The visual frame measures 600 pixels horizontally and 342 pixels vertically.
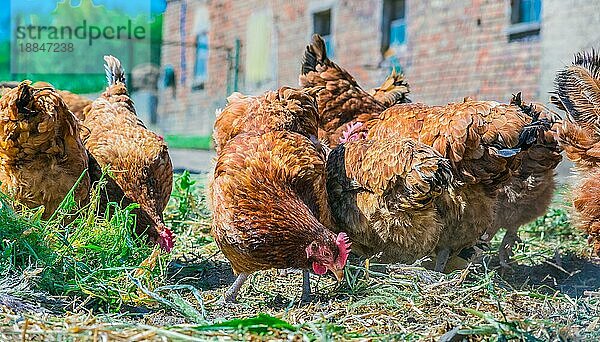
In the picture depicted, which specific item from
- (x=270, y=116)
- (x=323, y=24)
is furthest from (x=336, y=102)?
(x=323, y=24)

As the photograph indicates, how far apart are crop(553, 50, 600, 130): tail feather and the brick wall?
15.3ft

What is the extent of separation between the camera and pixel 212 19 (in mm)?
19359

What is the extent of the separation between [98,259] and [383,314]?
1442mm

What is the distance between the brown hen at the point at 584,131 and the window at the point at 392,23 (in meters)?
9.03

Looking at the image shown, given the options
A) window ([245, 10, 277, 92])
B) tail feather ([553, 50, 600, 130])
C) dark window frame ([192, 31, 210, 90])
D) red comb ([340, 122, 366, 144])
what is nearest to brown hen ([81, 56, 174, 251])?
red comb ([340, 122, 366, 144])

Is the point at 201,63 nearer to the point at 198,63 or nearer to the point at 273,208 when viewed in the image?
the point at 198,63

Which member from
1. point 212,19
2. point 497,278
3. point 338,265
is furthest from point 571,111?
point 212,19

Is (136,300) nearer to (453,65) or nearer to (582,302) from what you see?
(582,302)

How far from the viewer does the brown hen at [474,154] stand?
3.64 meters

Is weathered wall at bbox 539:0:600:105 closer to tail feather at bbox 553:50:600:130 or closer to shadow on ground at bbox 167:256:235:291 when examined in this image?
tail feather at bbox 553:50:600:130

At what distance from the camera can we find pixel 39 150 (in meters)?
3.59

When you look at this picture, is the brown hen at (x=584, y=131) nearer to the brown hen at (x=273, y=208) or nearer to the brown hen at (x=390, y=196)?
the brown hen at (x=390, y=196)

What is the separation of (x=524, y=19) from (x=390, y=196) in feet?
26.0

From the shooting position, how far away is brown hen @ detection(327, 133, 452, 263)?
352 centimetres
